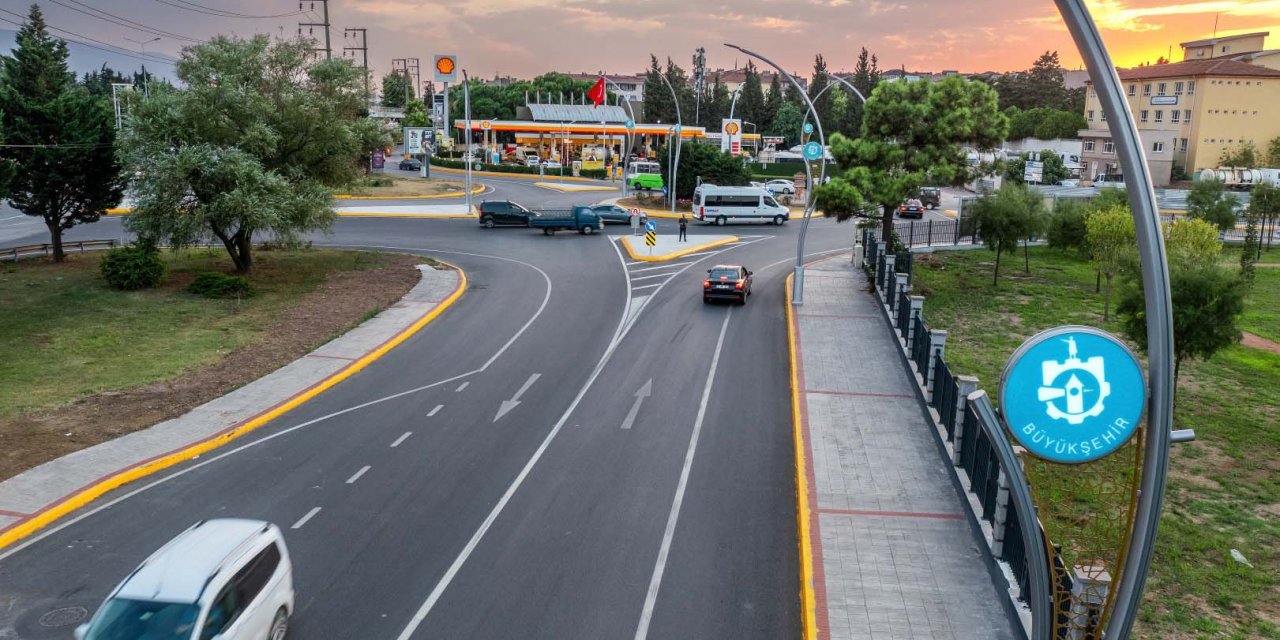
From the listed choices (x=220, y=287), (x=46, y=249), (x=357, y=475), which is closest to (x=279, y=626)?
(x=357, y=475)

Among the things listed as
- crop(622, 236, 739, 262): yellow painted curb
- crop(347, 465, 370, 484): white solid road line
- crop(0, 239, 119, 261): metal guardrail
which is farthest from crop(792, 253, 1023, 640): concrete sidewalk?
crop(0, 239, 119, 261): metal guardrail

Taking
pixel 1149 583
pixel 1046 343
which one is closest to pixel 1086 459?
pixel 1046 343

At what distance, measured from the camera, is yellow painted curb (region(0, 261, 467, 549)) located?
1434 cm

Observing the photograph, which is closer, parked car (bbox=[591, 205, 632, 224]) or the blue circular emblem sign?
the blue circular emblem sign

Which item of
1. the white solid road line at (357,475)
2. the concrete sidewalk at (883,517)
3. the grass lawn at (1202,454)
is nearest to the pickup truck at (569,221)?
the grass lawn at (1202,454)

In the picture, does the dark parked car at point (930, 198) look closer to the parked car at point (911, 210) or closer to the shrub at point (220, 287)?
the parked car at point (911, 210)

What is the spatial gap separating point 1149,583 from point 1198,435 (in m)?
7.81

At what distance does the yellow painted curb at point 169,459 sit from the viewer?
14344mm

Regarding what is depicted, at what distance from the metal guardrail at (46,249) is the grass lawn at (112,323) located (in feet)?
2.95

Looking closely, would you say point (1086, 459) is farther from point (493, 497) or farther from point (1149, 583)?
point (493, 497)

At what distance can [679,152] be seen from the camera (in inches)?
2308

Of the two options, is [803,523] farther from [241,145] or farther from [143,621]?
[241,145]

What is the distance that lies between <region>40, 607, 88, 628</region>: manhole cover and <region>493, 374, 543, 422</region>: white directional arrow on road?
29.8ft

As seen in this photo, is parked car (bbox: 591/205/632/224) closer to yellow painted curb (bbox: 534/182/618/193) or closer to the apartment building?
yellow painted curb (bbox: 534/182/618/193)
